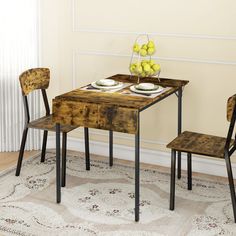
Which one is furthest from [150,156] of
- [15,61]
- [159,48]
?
[15,61]

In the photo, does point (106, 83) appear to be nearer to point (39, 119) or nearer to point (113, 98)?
point (113, 98)

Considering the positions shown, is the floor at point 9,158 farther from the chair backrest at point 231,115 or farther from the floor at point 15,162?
the chair backrest at point 231,115

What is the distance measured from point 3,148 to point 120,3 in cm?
152

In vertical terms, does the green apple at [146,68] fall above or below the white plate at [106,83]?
above

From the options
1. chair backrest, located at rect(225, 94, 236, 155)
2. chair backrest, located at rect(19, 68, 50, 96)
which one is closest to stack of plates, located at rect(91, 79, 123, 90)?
chair backrest, located at rect(19, 68, 50, 96)

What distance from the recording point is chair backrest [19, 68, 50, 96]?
3.61 metres

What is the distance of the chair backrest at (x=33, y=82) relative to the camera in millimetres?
3619

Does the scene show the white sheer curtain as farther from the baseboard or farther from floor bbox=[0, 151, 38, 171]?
the baseboard

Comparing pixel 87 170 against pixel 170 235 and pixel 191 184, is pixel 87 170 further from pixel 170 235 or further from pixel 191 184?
pixel 170 235

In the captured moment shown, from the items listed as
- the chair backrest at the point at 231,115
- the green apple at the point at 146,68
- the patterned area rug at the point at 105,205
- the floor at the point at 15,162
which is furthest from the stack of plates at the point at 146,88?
the floor at the point at 15,162

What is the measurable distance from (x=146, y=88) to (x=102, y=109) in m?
0.43

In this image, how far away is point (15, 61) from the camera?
4109mm

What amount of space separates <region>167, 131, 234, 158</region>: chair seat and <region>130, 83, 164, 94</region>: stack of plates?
344 mm

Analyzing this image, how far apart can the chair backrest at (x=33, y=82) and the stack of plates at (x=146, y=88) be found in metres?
0.78
